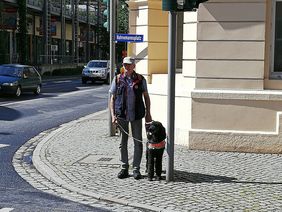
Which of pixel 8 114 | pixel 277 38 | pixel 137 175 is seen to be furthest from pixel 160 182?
pixel 8 114

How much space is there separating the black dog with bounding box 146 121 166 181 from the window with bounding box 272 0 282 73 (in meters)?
Answer: 3.62

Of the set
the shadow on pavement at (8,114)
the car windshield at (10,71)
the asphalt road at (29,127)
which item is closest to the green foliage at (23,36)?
the car windshield at (10,71)

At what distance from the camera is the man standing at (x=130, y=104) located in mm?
8344

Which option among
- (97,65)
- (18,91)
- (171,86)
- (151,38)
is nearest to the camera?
(171,86)

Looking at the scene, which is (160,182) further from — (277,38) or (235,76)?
(277,38)

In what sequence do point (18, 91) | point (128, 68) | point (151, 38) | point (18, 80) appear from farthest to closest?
point (18, 80), point (18, 91), point (151, 38), point (128, 68)

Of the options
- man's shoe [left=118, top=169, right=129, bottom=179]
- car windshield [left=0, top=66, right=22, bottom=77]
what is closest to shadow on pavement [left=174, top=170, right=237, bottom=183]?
man's shoe [left=118, top=169, right=129, bottom=179]

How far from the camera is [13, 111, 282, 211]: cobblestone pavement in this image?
276 inches

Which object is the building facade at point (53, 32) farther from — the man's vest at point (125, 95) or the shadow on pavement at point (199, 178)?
the shadow on pavement at point (199, 178)

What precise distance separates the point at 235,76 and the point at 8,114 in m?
9.80

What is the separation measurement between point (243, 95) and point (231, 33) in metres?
1.24

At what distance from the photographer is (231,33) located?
34.9 feet

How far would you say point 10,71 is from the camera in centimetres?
2647

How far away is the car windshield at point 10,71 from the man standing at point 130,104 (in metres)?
18.6
